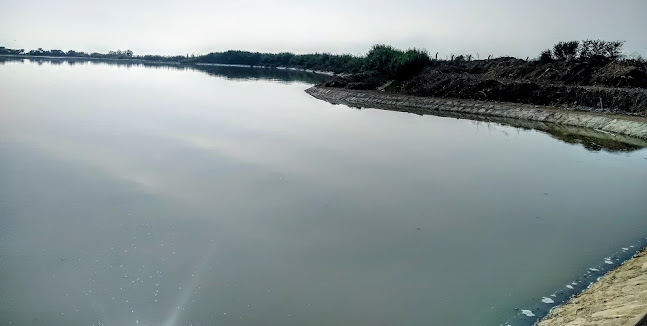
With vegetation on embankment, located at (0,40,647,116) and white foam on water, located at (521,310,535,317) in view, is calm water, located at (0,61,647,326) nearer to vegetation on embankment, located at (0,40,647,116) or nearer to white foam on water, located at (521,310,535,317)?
white foam on water, located at (521,310,535,317)

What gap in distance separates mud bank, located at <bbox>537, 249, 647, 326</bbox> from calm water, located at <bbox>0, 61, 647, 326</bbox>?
44 cm

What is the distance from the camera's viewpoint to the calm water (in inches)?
195

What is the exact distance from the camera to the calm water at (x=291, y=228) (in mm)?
4941

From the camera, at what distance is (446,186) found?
9.80m

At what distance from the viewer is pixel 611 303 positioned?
4.34 metres

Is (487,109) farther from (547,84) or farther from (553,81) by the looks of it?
(553,81)

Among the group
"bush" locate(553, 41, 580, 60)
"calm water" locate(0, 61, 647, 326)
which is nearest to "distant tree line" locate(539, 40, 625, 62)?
"bush" locate(553, 41, 580, 60)

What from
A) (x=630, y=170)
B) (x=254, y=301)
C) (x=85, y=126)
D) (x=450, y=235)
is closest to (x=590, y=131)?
(x=630, y=170)

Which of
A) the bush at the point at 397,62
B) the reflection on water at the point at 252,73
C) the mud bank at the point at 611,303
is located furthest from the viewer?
the reflection on water at the point at 252,73

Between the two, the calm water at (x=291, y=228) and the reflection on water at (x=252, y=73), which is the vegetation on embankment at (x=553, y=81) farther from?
the reflection on water at (x=252, y=73)

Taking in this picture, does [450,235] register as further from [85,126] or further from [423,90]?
[423,90]

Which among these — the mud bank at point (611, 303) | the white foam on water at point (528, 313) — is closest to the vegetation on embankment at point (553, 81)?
the mud bank at point (611, 303)

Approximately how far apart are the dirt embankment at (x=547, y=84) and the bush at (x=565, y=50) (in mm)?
1325

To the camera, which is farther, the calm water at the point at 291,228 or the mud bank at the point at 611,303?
the calm water at the point at 291,228
